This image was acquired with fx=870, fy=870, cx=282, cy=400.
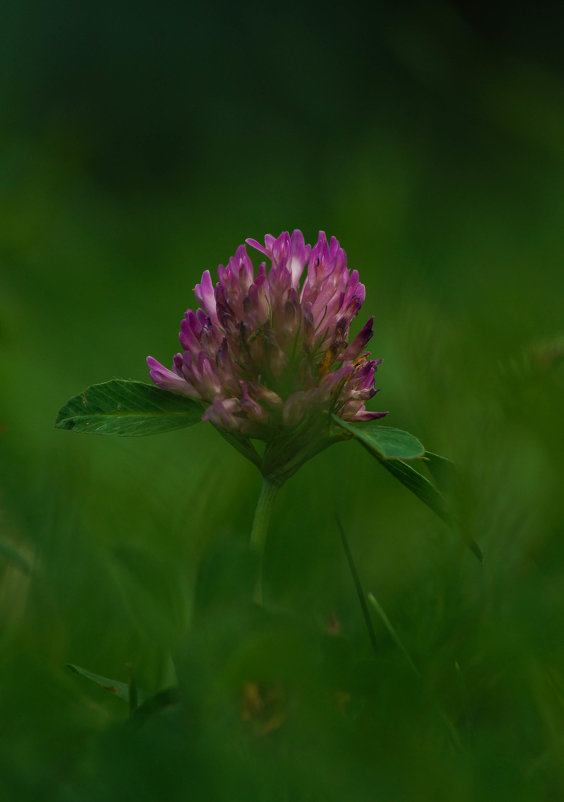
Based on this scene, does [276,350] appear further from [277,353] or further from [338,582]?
[338,582]

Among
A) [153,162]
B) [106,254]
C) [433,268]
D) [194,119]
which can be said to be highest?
[194,119]

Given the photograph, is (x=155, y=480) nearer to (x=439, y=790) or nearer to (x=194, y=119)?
(x=439, y=790)

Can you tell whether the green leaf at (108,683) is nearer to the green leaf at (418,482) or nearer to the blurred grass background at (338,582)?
the blurred grass background at (338,582)

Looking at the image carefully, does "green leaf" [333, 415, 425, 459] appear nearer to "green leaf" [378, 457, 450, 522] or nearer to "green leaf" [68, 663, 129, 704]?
"green leaf" [378, 457, 450, 522]

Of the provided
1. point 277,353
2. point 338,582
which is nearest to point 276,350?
point 277,353

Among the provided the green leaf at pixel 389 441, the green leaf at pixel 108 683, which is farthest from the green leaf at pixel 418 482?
the green leaf at pixel 108 683

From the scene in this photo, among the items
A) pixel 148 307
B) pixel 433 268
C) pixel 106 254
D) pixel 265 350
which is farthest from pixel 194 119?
pixel 265 350

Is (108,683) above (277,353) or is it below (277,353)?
below
